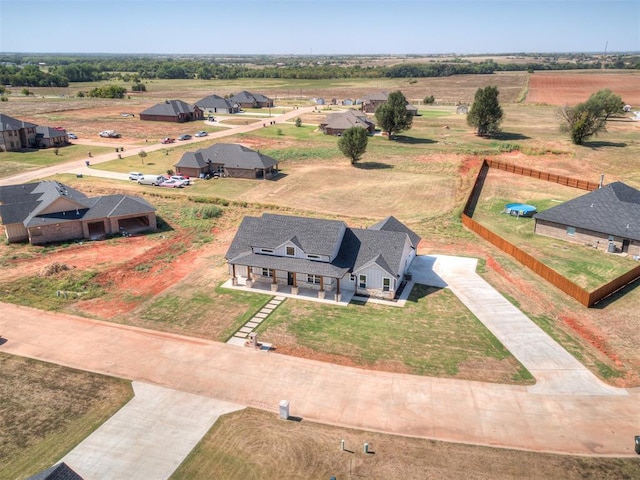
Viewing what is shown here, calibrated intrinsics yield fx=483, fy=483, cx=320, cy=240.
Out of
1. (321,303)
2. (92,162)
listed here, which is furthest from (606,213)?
(92,162)

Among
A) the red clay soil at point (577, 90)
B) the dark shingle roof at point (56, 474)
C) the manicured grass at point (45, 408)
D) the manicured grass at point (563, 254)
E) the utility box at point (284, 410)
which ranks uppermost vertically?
the red clay soil at point (577, 90)

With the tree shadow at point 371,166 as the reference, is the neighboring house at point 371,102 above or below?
above

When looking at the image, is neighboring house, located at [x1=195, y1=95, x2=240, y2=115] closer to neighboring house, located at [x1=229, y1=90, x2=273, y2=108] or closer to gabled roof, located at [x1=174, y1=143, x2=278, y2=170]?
neighboring house, located at [x1=229, y1=90, x2=273, y2=108]

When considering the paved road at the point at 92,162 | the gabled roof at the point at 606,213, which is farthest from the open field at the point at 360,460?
the paved road at the point at 92,162

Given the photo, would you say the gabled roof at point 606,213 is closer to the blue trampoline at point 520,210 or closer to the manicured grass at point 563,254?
the manicured grass at point 563,254

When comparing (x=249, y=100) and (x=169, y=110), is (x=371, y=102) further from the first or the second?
(x=169, y=110)

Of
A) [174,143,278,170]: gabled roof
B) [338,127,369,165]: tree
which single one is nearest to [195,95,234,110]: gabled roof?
[174,143,278,170]: gabled roof
